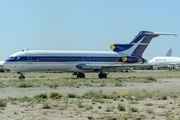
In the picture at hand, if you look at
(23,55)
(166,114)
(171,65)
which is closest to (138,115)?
(166,114)

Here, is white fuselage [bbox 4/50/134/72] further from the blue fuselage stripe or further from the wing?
the wing

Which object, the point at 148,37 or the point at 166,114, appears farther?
the point at 148,37

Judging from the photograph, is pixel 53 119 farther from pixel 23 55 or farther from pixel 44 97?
pixel 23 55

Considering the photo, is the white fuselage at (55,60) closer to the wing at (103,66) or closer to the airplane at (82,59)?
the airplane at (82,59)

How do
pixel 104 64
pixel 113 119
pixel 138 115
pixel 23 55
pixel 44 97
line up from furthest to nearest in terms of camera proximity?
pixel 104 64 → pixel 23 55 → pixel 44 97 → pixel 138 115 → pixel 113 119

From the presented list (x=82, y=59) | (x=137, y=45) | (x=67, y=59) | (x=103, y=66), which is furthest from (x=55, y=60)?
(x=137, y=45)

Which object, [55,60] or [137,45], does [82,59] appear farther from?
[137,45]

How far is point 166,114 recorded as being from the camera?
49.0ft

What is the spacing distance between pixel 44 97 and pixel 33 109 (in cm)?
508

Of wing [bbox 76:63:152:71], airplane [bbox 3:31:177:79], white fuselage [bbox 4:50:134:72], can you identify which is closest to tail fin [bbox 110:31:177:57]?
airplane [bbox 3:31:177:79]

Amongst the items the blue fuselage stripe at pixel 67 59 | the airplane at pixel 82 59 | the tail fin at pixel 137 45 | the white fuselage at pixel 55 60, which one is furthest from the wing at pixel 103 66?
the tail fin at pixel 137 45

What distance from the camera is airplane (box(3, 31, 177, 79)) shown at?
4288 cm

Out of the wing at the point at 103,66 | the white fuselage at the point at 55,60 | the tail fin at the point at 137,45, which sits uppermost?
the tail fin at the point at 137,45

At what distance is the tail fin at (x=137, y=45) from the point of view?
52.2 metres
